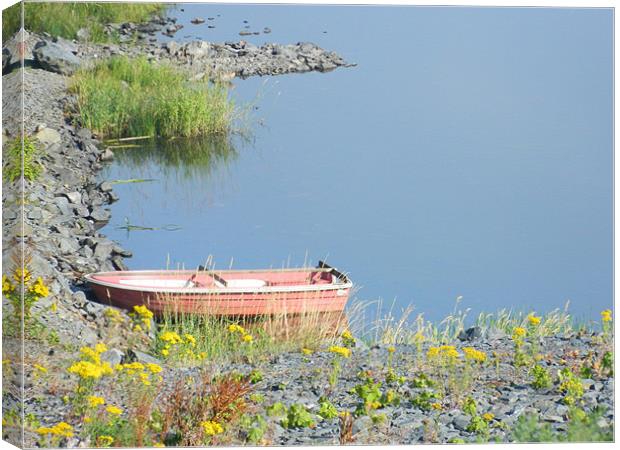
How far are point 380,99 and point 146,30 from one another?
1.55m

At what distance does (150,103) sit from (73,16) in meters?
0.87

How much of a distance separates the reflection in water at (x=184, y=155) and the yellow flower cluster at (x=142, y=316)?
3.02 feet

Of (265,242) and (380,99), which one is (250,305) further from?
(380,99)

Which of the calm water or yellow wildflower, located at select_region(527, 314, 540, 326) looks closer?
the calm water

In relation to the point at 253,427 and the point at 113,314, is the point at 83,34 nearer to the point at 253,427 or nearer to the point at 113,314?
the point at 113,314

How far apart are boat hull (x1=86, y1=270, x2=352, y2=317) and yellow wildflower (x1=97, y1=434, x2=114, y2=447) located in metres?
0.92

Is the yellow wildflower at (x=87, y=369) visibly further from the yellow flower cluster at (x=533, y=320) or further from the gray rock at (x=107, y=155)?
Result: the yellow flower cluster at (x=533, y=320)

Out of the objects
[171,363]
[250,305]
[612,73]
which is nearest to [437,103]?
[612,73]

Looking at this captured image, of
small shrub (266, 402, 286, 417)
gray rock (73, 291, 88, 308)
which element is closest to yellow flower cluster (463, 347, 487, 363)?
small shrub (266, 402, 286, 417)

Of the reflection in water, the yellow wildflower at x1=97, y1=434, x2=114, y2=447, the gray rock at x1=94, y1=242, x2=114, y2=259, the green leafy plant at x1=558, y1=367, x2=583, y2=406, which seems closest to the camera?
the yellow wildflower at x1=97, y1=434, x2=114, y2=447

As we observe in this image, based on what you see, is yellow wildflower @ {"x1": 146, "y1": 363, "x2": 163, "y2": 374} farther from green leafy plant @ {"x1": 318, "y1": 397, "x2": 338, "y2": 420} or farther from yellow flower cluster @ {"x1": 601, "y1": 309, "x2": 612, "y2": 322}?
yellow flower cluster @ {"x1": 601, "y1": 309, "x2": 612, "y2": 322}

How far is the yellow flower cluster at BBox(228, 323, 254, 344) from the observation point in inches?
339

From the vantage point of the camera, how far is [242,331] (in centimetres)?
873

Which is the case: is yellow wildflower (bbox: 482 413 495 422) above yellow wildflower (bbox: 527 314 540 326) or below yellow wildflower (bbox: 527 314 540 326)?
below
